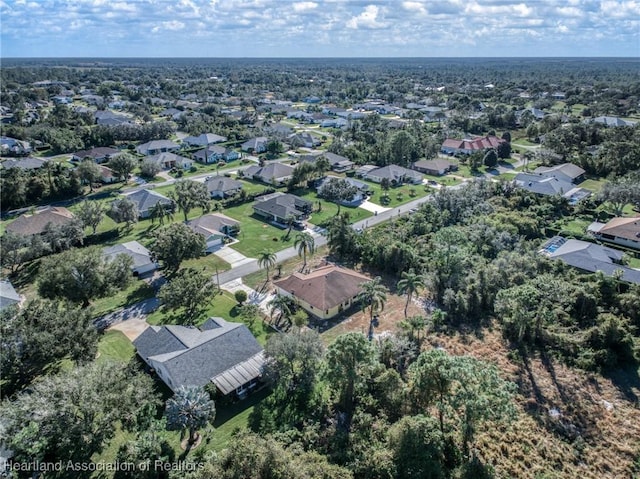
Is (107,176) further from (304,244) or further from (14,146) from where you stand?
(304,244)

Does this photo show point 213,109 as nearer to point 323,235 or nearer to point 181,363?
point 323,235

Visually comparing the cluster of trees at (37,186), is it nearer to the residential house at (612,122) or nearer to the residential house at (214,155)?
the residential house at (214,155)

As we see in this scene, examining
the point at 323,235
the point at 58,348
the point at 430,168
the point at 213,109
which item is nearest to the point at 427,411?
the point at 58,348

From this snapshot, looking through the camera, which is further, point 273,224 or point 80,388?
point 273,224

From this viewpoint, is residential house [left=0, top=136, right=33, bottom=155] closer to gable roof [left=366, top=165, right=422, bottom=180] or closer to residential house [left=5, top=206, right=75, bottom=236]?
residential house [left=5, top=206, right=75, bottom=236]

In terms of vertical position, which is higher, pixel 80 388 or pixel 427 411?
pixel 80 388

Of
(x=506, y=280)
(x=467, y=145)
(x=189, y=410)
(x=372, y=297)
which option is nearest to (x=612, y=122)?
(x=467, y=145)

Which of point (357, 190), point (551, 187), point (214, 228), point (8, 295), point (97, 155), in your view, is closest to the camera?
point (8, 295)
